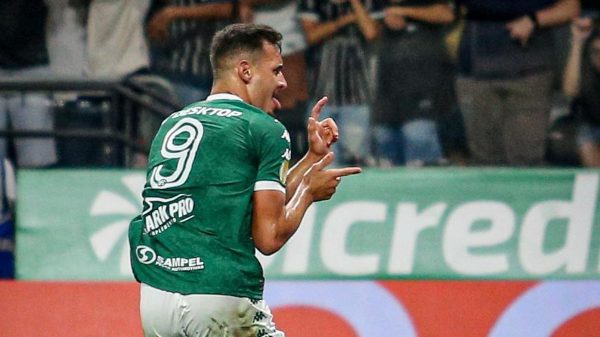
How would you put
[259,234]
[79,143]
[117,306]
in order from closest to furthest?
1. [259,234]
2. [117,306]
3. [79,143]

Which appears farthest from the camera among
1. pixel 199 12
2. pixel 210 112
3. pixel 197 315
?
pixel 199 12

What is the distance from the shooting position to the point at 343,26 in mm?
9047

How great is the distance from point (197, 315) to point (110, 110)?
422cm

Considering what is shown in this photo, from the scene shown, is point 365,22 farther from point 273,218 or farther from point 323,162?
point 273,218

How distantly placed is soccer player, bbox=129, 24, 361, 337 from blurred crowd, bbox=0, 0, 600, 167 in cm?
415

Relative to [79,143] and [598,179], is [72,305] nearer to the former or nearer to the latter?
[79,143]

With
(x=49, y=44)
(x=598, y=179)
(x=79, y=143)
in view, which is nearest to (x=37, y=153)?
(x=79, y=143)

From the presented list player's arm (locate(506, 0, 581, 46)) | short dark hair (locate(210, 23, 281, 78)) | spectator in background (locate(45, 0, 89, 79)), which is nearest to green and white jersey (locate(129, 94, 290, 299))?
short dark hair (locate(210, 23, 281, 78))

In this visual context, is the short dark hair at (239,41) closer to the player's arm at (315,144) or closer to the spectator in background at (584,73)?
the player's arm at (315,144)

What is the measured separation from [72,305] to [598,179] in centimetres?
328

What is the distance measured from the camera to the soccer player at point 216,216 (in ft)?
15.1

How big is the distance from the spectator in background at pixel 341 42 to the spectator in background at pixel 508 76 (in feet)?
2.15

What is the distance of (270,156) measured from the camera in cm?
461

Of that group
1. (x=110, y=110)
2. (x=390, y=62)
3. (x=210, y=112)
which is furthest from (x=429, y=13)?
(x=210, y=112)
